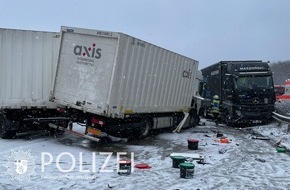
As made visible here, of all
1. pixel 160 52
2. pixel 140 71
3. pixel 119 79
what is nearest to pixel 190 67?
pixel 160 52

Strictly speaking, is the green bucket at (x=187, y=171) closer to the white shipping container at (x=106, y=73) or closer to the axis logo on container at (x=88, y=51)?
the white shipping container at (x=106, y=73)

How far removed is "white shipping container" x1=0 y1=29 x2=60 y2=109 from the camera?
12414mm

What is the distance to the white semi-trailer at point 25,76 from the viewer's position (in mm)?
12430

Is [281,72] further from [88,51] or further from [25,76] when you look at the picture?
[25,76]

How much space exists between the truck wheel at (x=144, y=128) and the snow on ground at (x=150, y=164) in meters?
0.29

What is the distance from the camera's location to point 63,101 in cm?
1266

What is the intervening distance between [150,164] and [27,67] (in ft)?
18.5

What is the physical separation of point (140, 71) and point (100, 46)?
182 centimetres

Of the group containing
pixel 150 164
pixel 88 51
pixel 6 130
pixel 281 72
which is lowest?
pixel 150 164

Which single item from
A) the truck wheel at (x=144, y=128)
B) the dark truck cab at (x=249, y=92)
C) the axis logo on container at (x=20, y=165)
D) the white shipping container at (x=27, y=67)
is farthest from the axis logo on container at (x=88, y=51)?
the dark truck cab at (x=249, y=92)

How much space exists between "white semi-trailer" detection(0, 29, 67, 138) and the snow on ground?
0.75 metres

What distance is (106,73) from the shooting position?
1172cm

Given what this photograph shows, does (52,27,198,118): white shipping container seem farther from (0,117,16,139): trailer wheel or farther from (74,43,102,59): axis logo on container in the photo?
(0,117,16,139): trailer wheel

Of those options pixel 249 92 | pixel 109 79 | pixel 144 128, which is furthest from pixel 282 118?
pixel 109 79
